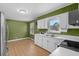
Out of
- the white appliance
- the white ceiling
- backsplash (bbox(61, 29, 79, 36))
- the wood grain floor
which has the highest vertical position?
the white ceiling

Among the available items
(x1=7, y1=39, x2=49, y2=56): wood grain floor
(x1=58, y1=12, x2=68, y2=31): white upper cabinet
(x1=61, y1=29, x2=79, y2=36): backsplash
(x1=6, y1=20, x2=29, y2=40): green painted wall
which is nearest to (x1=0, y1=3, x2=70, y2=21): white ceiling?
(x1=58, y1=12, x2=68, y2=31): white upper cabinet

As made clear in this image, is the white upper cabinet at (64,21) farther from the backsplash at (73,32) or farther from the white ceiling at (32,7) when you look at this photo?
the white ceiling at (32,7)

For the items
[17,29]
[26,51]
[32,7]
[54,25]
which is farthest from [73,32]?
[17,29]

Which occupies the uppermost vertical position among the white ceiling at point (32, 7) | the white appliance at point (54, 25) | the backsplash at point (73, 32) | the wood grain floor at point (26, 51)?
the white ceiling at point (32, 7)

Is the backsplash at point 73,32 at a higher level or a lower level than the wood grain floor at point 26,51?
higher

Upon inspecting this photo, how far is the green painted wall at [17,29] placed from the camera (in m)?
7.41

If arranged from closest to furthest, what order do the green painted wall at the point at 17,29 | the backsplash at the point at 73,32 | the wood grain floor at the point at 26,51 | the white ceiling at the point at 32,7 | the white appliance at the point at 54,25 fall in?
the backsplash at the point at 73,32
the white ceiling at the point at 32,7
the wood grain floor at the point at 26,51
the white appliance at the point at 54,25
the green painted wall at the point at 17,29

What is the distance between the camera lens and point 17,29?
8211 millimetres

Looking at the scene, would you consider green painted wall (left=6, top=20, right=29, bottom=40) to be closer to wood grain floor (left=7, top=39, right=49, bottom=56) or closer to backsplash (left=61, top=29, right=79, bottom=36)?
wood grain floor (left=7, top=39, right=49, bottom=56)

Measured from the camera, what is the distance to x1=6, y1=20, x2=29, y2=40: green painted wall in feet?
24.3

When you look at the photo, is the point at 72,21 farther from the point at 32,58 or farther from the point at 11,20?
the point at 11,20

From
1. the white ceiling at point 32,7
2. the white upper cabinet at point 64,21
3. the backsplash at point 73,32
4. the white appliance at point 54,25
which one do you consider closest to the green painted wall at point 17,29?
the white ceiling at point 32,7

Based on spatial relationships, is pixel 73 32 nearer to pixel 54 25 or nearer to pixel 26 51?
pixel 54 25

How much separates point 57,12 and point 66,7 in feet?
2.14
